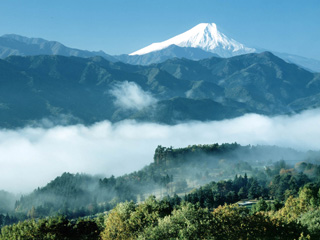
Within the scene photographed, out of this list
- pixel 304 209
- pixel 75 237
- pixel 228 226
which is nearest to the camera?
pixel 228 226

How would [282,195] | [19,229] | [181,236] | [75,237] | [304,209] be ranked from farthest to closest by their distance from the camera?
[282,195], [304,209], [75,237], [19,229], [181,236]

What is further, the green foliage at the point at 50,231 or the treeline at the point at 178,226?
the green foliage at the point at 50,231

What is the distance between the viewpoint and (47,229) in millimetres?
72438

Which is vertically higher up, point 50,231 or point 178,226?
point 50,231

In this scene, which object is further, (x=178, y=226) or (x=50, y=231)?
(x=50, y=231)

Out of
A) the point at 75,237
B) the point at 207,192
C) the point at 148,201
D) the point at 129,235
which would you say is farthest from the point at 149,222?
the point at 207,192

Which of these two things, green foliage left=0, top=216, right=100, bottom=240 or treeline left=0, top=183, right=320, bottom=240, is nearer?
treeline left=0, top=183, right=320, bottom=240

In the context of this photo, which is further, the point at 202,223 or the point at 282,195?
the point at 282,195

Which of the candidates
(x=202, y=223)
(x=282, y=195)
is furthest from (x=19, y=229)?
(x=282, y=195)

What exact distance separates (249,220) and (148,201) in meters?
24.6

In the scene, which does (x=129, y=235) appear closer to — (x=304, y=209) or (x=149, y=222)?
(x=149, y=222)

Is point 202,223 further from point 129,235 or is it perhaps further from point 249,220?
point 129,235

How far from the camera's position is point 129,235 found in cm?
7112

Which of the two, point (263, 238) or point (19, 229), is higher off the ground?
point (19, 229)
